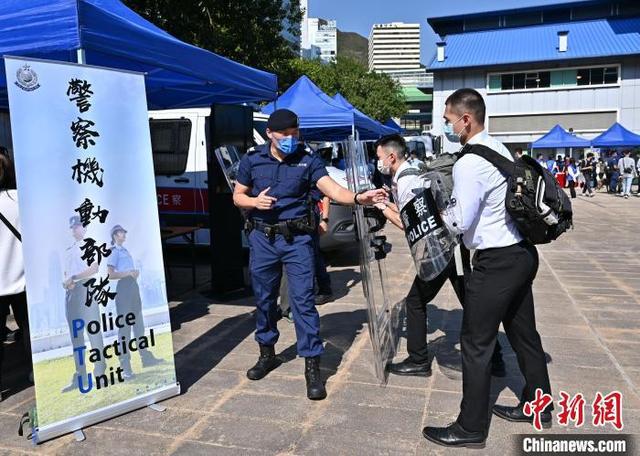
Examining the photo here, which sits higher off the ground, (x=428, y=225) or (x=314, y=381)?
(x=428, y=225)

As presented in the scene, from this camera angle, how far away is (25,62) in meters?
2.92

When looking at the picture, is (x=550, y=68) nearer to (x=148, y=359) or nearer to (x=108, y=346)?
(x=148, y=359)

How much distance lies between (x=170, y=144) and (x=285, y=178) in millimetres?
5161

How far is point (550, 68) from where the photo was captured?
121ft

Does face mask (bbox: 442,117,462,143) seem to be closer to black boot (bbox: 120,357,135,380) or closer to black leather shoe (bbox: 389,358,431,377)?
black leather shoe (bbox: 389,358,431,377)

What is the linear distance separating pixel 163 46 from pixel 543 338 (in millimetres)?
3990

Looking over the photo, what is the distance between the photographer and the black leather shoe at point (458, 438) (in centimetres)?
296

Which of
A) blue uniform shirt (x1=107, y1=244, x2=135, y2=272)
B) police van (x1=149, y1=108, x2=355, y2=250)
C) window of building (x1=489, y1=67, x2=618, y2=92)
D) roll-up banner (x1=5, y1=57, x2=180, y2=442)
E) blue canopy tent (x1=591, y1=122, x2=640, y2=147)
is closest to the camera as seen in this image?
roll-up banner (x1=5, y1=57, x2=180, y2=442)

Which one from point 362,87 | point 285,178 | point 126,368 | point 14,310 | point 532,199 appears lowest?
point 126,368

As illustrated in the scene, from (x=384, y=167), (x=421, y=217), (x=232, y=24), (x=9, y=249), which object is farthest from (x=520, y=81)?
(x=9, y=249)

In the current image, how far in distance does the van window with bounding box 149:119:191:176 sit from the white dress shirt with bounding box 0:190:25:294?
15.4 feet

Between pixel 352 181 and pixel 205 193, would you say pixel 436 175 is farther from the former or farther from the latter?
pixel 205 193

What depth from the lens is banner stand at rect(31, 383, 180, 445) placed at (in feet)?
10.1

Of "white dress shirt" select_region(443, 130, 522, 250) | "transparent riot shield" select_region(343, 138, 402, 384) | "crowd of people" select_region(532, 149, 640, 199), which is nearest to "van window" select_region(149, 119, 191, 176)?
"transparent riot shield" select_region(343, 138, 402, 384)
